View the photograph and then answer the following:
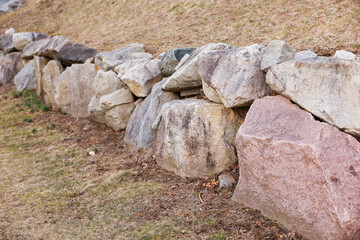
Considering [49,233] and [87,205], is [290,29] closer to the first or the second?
[87,205]

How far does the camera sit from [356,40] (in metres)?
6.26

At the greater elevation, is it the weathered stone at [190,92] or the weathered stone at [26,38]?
the weathered stone at [190,92]

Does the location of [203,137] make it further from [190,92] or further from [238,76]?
[190,92]

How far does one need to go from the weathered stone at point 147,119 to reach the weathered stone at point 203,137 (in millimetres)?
1157

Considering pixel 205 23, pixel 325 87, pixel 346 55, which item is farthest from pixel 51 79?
pixel 325 87

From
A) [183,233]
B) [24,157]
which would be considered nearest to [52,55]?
[24,157]

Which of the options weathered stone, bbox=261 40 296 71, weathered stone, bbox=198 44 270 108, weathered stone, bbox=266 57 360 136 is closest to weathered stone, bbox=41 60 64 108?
weathered stone, bbox=198 44 270 108

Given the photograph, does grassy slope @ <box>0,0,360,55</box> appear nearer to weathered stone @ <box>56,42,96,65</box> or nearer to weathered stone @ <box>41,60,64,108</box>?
weathered stone @ <box>56,42,96,65</box>

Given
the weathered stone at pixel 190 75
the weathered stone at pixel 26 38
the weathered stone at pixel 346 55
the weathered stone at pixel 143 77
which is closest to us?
the weathered stone at pixel 346 55

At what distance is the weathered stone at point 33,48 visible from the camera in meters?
13.4

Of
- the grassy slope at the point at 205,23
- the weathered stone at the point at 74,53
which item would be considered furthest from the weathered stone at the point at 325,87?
the weathered stone at the point at 74,53

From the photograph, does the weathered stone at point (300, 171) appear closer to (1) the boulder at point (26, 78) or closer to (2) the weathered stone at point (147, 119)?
(2) the weathered stone at point (147, 119)

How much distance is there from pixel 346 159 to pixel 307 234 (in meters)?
0.96

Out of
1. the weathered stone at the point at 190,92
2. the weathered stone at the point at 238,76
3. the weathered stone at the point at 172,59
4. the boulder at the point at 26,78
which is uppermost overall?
the weathered stone at the point at 238,76
